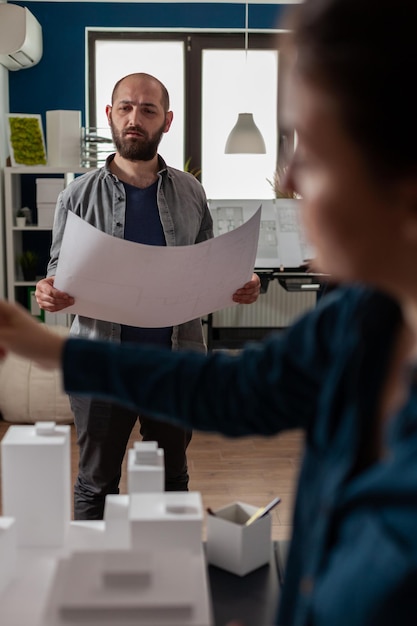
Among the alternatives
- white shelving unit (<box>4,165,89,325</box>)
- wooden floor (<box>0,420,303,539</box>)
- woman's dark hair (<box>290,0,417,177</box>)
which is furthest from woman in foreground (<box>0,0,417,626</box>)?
white shelving unit (<box>4,165,89,325</box>)

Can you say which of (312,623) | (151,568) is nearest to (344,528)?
(312,623)

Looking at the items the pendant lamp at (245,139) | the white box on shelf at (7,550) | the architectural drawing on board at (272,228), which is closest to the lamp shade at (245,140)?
the pendant lamp at (245,139)

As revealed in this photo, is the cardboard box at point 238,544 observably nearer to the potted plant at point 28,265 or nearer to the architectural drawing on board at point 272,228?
the architectural drawing on board at point 272,228

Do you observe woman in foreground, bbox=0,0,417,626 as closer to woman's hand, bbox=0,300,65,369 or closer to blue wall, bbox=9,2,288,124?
woman's hand, bbox=0,300,65,369

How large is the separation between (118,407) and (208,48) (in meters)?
3.95

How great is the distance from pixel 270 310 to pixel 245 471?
2.16 meters

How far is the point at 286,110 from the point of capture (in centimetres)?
64

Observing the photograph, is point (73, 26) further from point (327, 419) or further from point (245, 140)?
point (327, 419)

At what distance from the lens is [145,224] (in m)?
2.19

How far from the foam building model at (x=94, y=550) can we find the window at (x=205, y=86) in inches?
175

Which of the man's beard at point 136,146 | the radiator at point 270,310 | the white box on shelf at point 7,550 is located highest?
the man's beard at point 136,146

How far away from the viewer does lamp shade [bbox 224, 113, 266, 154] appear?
4641 mm

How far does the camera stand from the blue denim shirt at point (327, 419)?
0.54 meters

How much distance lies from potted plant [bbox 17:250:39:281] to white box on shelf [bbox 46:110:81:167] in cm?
63
